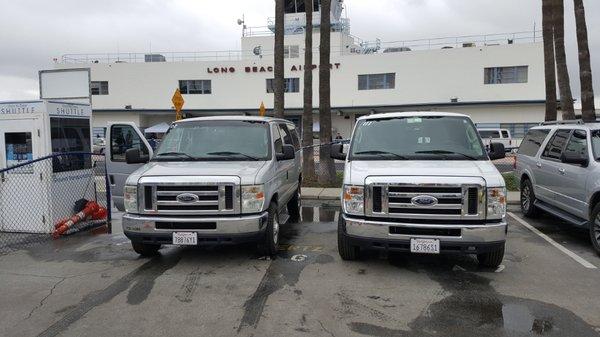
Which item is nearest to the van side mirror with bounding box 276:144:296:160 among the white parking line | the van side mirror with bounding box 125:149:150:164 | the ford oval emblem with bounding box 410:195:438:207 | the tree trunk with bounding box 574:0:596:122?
the van side mirror with bounding box 125:149:150:164

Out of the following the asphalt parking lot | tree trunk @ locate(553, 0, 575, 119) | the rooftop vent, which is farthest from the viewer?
the rooftop vent

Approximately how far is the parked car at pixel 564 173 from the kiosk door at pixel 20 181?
28.2 ft

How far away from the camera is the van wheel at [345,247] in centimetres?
618

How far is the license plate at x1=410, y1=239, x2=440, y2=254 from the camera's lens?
5605 mm

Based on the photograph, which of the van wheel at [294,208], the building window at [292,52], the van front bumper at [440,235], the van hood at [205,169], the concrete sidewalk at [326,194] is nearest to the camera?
the van front bumper at [440,235]

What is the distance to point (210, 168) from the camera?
6.50m

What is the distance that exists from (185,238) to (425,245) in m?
2.94

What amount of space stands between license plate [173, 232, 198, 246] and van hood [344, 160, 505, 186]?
2.03 metres

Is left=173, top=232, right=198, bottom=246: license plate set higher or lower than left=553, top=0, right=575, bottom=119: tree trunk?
lower

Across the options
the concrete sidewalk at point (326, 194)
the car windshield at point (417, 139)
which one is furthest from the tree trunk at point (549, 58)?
the car windshield at point (417, 139)

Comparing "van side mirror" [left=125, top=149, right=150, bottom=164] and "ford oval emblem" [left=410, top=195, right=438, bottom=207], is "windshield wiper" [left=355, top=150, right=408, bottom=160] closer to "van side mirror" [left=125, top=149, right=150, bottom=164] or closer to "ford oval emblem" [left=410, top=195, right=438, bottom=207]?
"ford oval emblem" [left=410, top=195, right=438, bottom=207]

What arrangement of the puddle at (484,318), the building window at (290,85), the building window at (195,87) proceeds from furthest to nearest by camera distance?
the building window at (195,87)
the building window at (290,85)
the puddle at (484,318)

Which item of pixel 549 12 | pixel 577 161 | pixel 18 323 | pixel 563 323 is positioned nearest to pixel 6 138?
pixel 18 323

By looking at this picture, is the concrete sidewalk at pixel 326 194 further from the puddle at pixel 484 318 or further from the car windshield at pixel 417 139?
the puddle at pixel 484 318
